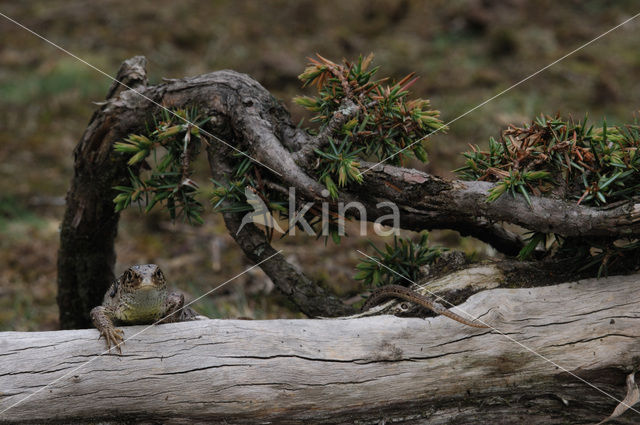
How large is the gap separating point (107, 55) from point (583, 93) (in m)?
8.76

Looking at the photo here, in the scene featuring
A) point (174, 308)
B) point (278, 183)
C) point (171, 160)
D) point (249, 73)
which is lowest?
point (174, 308)

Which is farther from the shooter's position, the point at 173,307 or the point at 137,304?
the point at 173,307

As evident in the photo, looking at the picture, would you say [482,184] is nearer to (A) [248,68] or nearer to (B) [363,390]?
(B) [363,390]

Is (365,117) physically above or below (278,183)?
above

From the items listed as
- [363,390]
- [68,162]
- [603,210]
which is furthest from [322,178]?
[68,162]

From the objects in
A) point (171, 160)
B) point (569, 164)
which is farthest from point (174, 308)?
point (569, 164)

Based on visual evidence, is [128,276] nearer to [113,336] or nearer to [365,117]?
[113,336]

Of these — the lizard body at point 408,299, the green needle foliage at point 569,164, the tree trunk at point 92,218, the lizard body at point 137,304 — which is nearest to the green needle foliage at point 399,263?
the lizard body at point 408,299

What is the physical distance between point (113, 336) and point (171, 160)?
1175 mm

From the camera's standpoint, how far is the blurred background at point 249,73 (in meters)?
6.94

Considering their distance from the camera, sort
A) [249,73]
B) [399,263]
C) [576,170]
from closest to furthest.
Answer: [576,170] < [399,263] < [249,73]

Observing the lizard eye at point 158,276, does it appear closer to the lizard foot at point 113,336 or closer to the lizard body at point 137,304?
the lizard body at point 137,304

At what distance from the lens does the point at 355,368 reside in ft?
10.8

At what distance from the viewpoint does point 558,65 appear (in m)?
10.8
